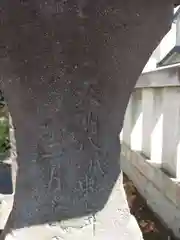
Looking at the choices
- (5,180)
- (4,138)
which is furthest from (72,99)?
(4,138)

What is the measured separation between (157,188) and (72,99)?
1.86 metres

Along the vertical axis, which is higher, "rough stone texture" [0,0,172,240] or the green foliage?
"rough stone texture" [0,0,172,240]

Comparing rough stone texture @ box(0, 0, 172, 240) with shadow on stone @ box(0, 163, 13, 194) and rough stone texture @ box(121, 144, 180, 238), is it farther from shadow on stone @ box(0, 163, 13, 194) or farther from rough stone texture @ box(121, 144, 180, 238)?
shadow on stone @ box(0, 163, 13, 194)

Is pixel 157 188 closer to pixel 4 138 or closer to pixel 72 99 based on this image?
pixel 72 99

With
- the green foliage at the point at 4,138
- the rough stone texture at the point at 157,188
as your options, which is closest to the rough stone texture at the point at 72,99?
the rough stone texture at the point at 157,188

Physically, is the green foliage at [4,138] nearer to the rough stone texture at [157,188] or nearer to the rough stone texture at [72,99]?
the rough stone texture at [157,188]

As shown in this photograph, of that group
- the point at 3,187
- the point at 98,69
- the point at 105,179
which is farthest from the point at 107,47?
the point at 3,187

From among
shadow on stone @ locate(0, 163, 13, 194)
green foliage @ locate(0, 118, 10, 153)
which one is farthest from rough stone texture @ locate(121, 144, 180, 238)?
green foliage @ locate(0, 118, 10, 153)

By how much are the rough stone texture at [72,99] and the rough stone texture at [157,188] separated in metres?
1.09

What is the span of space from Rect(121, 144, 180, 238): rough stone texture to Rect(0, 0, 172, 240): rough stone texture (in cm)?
109

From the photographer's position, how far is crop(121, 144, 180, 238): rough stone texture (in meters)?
2.87

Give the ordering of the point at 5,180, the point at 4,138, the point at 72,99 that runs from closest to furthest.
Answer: the point at 72,99 → the point at 5,180 → the point at 4,138

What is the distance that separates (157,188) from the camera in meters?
3.31

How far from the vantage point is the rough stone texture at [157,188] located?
2873mm
